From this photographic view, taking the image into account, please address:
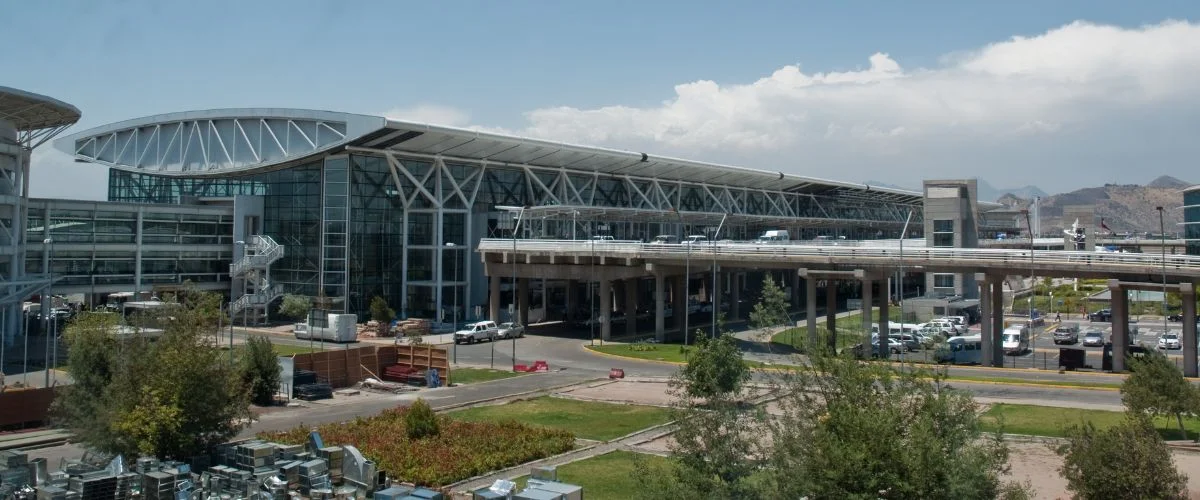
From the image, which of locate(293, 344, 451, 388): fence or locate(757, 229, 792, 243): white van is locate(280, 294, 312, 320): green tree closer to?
locate(293, 344, 451, 388): fence

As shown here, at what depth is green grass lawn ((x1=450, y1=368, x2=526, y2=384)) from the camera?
133ft

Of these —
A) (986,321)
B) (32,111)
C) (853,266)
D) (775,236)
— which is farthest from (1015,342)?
(32,111)

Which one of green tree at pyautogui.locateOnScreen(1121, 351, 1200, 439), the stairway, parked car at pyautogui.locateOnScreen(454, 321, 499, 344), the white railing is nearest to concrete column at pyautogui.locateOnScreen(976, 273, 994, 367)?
the white railing

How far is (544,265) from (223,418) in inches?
1657

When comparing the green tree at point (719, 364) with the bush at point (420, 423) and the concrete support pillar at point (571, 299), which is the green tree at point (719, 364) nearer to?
the bush at point (420, 423)

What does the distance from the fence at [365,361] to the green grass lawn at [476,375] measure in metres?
1.35

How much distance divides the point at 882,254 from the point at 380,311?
108 feet

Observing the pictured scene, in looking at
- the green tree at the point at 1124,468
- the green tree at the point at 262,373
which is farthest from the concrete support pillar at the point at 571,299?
the green tree at the point at 1124,468

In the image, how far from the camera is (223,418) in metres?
21.2

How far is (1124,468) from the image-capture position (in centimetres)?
1471

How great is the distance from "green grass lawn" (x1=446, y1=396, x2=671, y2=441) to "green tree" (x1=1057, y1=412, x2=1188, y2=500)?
46.6ft

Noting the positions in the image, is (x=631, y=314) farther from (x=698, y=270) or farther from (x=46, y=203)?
(x=46, y=203)

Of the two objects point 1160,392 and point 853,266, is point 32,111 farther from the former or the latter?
point 1160,392

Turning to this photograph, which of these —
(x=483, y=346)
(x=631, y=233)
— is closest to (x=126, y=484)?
(x=483, y=346)
